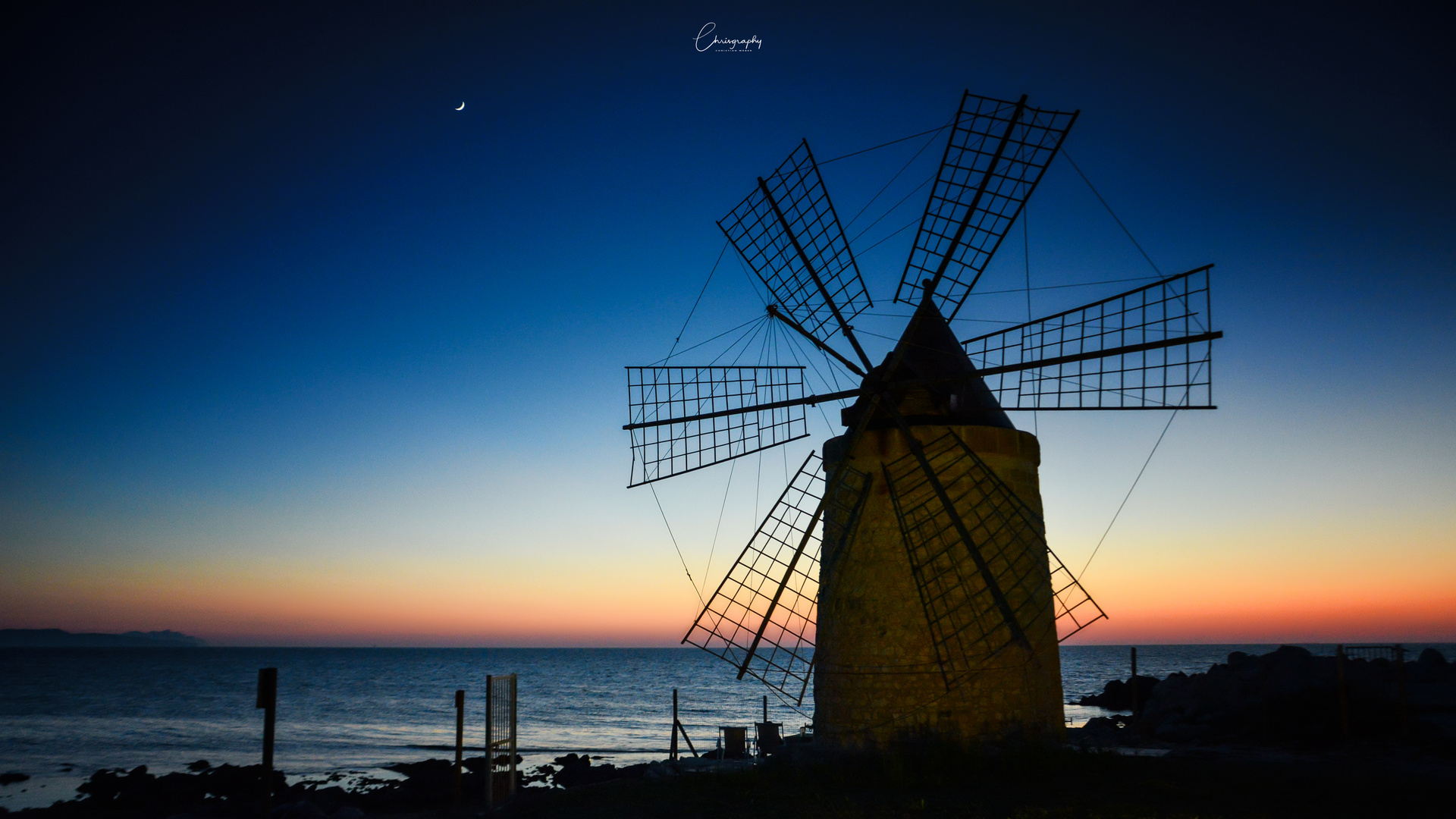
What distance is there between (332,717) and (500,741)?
2800cm

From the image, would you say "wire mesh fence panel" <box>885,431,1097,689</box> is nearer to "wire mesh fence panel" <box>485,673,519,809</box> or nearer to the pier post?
"wire mesh fence panel" <box>485,673,519,809</box>

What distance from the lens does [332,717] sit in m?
34.5

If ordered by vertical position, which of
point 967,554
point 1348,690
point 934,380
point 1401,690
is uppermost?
point 934,380

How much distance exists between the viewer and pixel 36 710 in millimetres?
35812

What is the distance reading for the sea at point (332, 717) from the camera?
22.8 metres

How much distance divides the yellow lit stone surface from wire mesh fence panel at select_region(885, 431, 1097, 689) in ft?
0.41

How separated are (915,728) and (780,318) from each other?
553cm

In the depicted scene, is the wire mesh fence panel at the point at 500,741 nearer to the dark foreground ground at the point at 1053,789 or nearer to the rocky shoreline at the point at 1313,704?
the dark foreground ground at the point at 1053,789

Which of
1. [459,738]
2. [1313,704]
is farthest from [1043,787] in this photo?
[459,738]

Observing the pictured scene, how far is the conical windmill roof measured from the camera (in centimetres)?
1052

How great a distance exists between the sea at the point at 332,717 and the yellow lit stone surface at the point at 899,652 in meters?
4.86

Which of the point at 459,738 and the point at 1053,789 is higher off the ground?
the point at 1053,789

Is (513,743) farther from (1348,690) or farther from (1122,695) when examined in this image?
(1122,695)

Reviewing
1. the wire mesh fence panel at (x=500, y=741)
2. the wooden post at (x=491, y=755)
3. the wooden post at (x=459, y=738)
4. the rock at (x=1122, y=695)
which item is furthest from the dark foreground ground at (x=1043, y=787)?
the rock at (x=1122, y=695)
